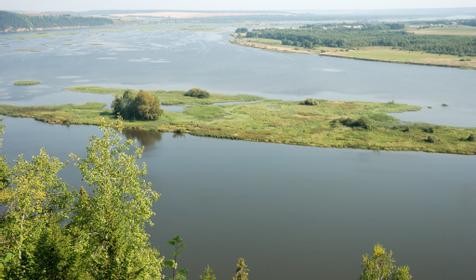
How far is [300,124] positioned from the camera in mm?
64750

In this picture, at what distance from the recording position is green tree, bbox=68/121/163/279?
1727cm

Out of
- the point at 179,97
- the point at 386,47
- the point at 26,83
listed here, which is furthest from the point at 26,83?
the point at 386,47

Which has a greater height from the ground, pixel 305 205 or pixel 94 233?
pixel 94 233

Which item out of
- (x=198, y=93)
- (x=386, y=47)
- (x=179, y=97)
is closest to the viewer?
(x=179, y=97)

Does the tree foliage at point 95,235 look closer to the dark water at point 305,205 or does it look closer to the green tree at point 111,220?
the green tree at point 111,220

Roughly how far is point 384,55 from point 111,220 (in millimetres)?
135211

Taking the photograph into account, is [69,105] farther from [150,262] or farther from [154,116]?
[150,262]

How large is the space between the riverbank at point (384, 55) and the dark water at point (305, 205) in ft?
265

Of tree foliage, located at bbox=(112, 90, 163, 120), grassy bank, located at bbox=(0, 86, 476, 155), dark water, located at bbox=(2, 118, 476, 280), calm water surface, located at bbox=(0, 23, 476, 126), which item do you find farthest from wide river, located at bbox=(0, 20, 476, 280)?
tree foliage, located at bbox=(112, 90, 163, 120)

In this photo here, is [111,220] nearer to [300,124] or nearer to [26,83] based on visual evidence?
[300,124]

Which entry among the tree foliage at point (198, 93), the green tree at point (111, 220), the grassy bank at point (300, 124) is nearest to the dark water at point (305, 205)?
the grassy bank at point (300, 124)

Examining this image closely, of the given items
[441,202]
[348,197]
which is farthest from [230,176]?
[441,202]

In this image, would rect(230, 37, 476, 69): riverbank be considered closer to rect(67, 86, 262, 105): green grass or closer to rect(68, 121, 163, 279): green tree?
rect(67, 86, 262, 105): green grass

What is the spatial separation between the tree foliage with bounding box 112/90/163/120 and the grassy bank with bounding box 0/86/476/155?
139 centimetres
